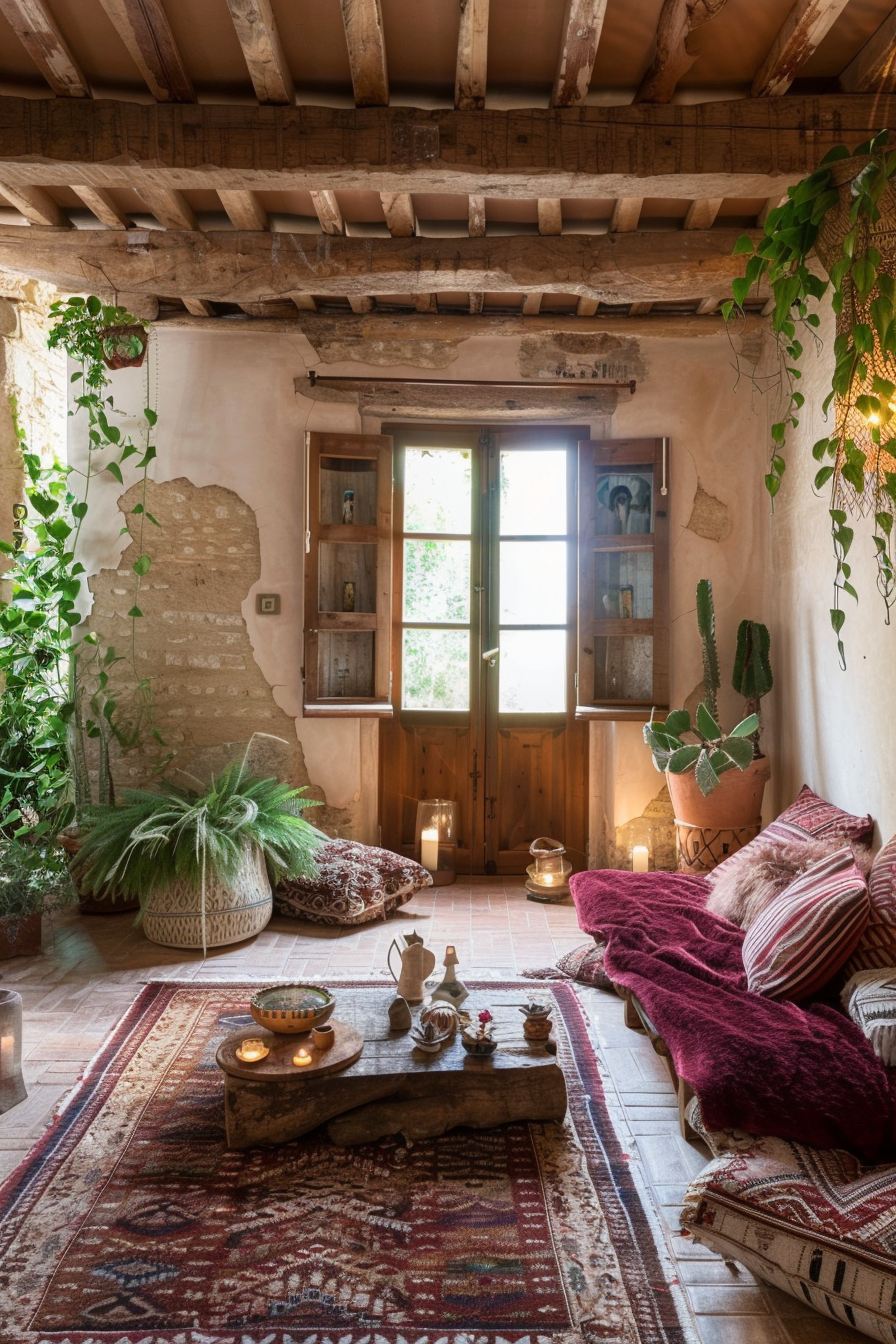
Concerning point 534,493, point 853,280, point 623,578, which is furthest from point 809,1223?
point 534,493

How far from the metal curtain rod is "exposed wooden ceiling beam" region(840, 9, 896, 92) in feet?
6.86

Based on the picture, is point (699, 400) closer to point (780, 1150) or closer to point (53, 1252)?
point (780, 1150)

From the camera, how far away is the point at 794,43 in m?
2.83

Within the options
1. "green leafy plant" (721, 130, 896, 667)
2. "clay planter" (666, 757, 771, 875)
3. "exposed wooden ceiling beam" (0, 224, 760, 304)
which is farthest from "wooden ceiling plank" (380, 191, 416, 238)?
"clay planter" (666, 757, 771, 875)

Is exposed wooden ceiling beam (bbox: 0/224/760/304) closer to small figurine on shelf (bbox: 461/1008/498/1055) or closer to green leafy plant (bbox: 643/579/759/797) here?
green leafy plant (bbox: 643/579/759/797)

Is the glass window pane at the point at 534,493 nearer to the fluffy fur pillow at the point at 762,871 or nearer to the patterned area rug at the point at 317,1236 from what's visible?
the fluffy fur pillow at the point at 762,871

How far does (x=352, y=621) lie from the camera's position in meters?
5.06

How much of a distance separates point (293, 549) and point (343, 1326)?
3897 mm

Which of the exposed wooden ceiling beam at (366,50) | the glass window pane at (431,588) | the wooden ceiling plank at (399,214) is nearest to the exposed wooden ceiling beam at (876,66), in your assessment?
the exposed wooden ceiling beam at (366,50)

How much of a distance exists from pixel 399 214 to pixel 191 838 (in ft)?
8.85

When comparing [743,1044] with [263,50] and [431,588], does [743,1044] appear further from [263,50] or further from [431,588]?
[431,588]

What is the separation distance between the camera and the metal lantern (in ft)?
16.0

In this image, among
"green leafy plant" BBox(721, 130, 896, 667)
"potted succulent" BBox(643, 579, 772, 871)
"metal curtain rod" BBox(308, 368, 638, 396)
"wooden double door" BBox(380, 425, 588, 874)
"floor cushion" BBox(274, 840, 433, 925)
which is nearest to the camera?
"green leafy plant" BBox(721, 130, 896, 667)

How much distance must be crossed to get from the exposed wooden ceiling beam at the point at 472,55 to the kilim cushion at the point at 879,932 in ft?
8.71
